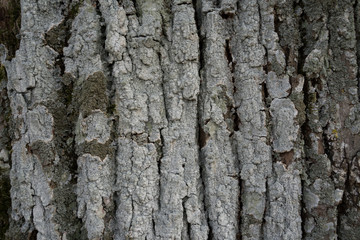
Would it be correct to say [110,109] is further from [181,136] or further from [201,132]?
[201,132]

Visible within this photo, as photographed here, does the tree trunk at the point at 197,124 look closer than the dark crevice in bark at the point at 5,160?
Yes

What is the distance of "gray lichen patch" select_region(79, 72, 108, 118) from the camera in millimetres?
1546

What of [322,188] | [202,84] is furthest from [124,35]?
[322,188]

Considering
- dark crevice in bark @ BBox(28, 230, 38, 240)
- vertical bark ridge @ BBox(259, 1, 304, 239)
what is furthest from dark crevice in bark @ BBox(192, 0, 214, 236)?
dark crevice in bark @ BBox(28, 230, 38, 240)

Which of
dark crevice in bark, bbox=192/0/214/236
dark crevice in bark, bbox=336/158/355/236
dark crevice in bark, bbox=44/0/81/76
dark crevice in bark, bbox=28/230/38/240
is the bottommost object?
dark crevice in bark, bbox=28/230/38/240

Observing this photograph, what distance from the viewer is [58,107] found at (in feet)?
5.36

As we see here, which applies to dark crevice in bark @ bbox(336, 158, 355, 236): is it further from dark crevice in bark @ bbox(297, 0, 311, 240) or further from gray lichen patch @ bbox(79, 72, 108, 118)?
gray lichen patch @ bbox(79, 72, 108, 118)

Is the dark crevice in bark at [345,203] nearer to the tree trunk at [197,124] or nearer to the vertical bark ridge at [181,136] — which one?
the tree trunk at [197,124]

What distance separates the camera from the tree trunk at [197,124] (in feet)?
5.00

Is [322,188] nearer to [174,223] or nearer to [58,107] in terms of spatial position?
[174,223]

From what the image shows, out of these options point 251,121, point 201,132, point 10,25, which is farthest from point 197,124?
point 10,25

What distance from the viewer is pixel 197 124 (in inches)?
62.4

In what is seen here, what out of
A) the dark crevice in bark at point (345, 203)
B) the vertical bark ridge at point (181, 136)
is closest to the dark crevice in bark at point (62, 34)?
the vertical bark ridge at point (181, 136)

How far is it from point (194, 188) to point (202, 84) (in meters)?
0.59
